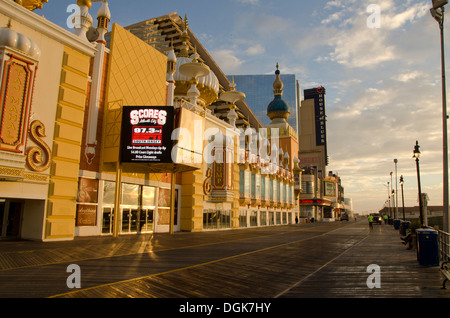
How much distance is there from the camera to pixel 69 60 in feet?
61.1

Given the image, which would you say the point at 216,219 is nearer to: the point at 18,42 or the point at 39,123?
the point at 39,123

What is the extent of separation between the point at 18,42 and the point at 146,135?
28.6 ft

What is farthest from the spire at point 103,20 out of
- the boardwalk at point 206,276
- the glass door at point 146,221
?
the boardwalk at point 206,276

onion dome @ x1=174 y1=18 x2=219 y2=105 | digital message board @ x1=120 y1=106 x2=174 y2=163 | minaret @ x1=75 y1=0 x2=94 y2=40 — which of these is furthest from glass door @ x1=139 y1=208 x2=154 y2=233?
onion dome @ x1=174 y1=18 x2=219 y2=105

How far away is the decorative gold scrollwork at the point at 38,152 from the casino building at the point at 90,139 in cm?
5

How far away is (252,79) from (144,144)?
18417 cm

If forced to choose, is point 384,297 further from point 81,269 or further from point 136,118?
point 136,118

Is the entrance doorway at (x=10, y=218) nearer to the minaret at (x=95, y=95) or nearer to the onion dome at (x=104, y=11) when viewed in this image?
the minaret at (x=95, y=95)

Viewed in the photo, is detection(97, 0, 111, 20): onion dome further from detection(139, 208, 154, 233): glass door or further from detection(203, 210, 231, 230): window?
detection(203, 210, 231, 230): window

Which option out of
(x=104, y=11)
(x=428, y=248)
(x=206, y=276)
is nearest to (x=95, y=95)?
(x=104, y=11)

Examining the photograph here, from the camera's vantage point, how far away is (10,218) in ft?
57.8

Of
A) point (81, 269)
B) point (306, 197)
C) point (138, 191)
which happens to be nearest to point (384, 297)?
point (81, 269)

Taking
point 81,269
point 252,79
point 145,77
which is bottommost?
point 81,269

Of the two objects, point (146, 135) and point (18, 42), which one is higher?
point (18, 42)
